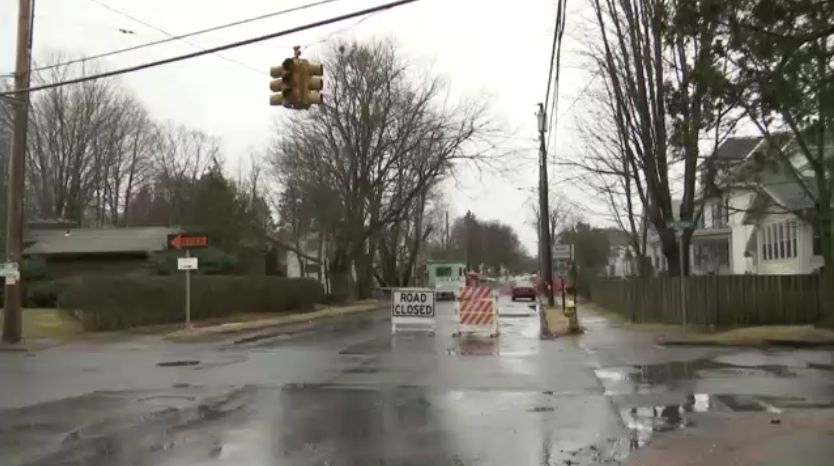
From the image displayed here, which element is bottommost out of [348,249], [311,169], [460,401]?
[460,401]

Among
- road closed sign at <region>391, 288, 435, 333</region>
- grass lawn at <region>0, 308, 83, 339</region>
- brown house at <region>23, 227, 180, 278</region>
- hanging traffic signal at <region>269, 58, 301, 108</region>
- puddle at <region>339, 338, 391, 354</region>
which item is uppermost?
hanging traffic signal at <region>269, 58, 301, 108</region>

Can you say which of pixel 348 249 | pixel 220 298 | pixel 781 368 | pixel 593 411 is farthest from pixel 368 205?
pixel 593 411

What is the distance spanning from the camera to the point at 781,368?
638 inches

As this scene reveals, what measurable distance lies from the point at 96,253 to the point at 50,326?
18784 millimetres

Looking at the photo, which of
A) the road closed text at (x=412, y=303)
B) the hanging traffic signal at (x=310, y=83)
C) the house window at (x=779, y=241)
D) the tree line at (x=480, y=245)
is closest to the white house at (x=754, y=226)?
the house window at (x=779, y=241)

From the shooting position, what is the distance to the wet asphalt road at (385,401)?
9.06 meters

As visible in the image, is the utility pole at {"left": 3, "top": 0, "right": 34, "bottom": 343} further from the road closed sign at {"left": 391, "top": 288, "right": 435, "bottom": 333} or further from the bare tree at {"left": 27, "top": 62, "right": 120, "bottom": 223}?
the bare tree at {"left": 27, "top": 62, "right": 120, "bottom": 223}

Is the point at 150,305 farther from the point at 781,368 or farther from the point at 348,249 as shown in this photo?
the point at 348,249

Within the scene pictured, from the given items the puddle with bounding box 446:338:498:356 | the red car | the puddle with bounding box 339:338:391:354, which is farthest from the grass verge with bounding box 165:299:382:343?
the red car

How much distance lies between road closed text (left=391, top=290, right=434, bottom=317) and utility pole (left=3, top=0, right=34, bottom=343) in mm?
10964

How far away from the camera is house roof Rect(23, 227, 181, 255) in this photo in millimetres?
47812

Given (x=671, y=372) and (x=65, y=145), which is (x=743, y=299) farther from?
(x=65, y=145)

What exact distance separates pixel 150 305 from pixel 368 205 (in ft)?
→ 91.7

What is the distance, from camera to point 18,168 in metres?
25.1
